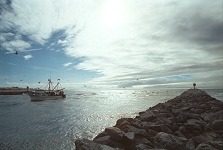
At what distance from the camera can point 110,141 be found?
11812 mm

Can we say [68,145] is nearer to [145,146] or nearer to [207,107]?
[145,146]

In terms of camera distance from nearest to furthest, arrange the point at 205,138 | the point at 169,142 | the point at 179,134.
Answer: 1. the point at 169,142
2. the point at 205,138
3. the point at 179,134

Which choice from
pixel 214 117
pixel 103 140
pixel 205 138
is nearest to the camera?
pixel 205 138

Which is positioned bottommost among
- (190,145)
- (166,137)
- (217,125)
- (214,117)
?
(190,145)

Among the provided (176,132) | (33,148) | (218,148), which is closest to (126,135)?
(176,132)

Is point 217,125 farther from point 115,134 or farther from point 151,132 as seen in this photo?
point 115,134

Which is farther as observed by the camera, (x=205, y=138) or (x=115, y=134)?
(x=115, y=134)

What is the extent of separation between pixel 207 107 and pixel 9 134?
2038 cm

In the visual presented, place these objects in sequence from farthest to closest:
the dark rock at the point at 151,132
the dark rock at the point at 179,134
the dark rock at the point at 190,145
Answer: the dark rock at the point at 151,132 < the dark rock at the point at 179,134 < the dark rock at the point at 190,145

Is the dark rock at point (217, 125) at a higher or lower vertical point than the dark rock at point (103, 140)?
higher

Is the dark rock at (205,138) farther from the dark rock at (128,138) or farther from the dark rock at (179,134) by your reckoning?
the dark rock at (128,138)

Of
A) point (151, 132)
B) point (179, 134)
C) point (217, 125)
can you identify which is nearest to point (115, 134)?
point (151, 132)

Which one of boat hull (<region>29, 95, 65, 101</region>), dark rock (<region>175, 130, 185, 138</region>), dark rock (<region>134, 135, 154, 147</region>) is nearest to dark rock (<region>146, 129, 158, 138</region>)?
dark rock (<region>134, 135, 154, 147</region>)

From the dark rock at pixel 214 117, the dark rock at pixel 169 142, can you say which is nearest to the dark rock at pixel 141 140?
the dark rock at pixel 169 142
